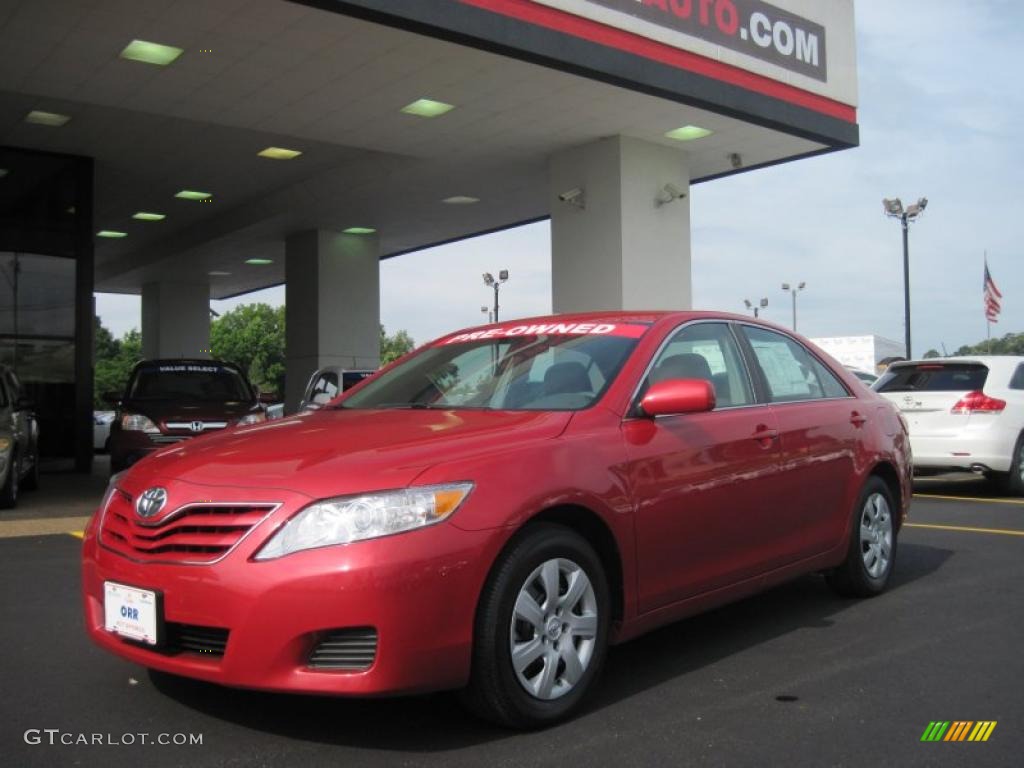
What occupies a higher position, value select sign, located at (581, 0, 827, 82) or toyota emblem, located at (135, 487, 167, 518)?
value select sign, located at (581, 0, 827, 82)

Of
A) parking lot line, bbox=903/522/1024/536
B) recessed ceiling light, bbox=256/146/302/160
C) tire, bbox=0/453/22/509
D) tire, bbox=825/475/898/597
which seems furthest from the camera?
recessed ceiling light, bbox=256/146/302/160

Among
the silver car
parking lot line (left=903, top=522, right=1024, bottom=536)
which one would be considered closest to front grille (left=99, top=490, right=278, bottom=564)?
parking lot line (left=903, top=522, right=1024, bottom=536)

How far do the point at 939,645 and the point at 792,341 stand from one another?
5.85ft

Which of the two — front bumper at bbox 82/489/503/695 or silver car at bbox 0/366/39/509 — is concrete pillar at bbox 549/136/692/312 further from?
front bumper at bbox 82/489/503/695

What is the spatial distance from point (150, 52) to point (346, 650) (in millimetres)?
9957

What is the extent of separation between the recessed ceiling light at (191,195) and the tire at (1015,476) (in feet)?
53.9

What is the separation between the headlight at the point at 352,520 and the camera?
10.8 ft

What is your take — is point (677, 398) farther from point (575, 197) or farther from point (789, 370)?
point (575, 197)

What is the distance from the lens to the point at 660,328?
4.70 m

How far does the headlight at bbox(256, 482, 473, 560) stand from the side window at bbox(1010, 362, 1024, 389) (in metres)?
9.66

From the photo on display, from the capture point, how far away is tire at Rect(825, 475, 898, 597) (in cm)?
557

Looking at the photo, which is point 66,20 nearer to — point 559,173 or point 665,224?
point 559,173

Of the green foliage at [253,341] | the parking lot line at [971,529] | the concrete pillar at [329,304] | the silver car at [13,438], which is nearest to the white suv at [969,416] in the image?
the parking lot line at [971,529]

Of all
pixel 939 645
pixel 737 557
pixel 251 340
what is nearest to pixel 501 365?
pixel 737 557
